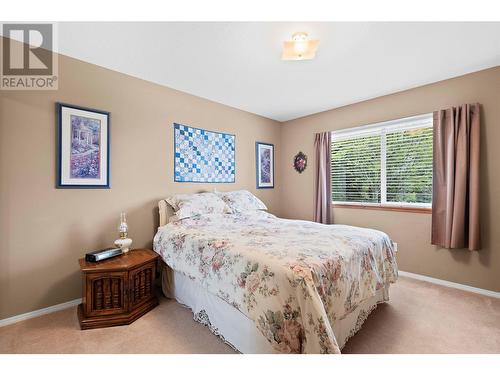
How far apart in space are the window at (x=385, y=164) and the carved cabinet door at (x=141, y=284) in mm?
2803

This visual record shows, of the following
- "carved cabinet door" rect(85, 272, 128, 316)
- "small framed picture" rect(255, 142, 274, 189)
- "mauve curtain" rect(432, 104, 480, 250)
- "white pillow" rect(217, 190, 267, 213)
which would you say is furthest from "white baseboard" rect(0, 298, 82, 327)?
"mauve curtain" rect(432, 104, 480, 250)

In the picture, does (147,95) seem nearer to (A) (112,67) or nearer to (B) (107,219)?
(A) (112,67)

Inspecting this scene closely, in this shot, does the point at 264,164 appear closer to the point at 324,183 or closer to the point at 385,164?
the point at 324,183

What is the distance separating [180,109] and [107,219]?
1.56 meters

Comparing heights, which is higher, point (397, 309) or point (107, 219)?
point (107, 219)

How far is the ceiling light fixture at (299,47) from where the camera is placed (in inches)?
69.7

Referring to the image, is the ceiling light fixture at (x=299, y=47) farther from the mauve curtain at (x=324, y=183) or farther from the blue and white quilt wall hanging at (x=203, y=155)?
the mauve curtain at (x=324, y=183)

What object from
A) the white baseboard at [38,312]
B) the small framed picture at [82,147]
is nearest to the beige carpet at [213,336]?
the white baseboard at [38,312]

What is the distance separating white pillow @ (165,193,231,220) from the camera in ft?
8.13

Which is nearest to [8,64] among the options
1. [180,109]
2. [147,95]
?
[147,95]

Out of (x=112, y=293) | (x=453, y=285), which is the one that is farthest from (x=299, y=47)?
(x=453, y=285)

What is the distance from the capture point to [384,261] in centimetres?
188

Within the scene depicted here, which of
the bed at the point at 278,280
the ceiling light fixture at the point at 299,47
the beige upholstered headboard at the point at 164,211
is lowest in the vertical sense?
the bed at the point at 278,280

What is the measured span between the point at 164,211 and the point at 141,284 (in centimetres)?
81
